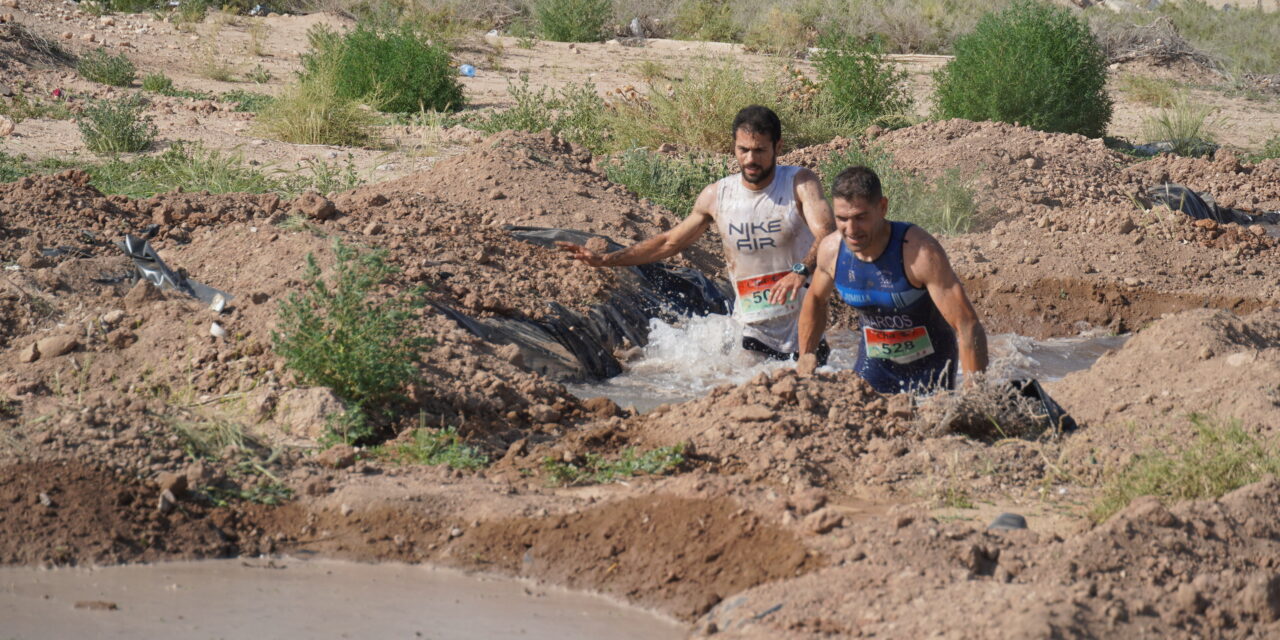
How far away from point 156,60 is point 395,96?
3694 mm

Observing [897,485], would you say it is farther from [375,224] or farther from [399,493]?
[375,224]

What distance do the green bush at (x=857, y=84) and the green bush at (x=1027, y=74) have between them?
22.5 inches

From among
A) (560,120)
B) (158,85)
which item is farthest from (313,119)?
(158,85)

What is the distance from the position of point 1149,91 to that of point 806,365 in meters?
12.9

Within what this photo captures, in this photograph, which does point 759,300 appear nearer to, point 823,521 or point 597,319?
point 597,319

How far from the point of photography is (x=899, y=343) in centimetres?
560

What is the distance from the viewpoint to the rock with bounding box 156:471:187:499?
182 inches

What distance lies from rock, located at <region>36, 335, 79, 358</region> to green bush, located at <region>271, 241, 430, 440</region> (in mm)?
1047

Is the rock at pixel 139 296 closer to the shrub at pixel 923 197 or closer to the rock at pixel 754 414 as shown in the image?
the rock at pixel 754 414

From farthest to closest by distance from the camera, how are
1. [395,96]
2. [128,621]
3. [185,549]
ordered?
[395,96]
[185,549]
[128,621]

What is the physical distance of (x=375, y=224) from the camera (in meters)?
7.48

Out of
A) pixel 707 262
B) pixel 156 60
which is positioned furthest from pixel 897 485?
pixel 156 60

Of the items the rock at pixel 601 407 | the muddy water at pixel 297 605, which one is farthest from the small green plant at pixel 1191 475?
the rock at pixel 601 407

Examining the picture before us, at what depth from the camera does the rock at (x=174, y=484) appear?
461 centimetres
